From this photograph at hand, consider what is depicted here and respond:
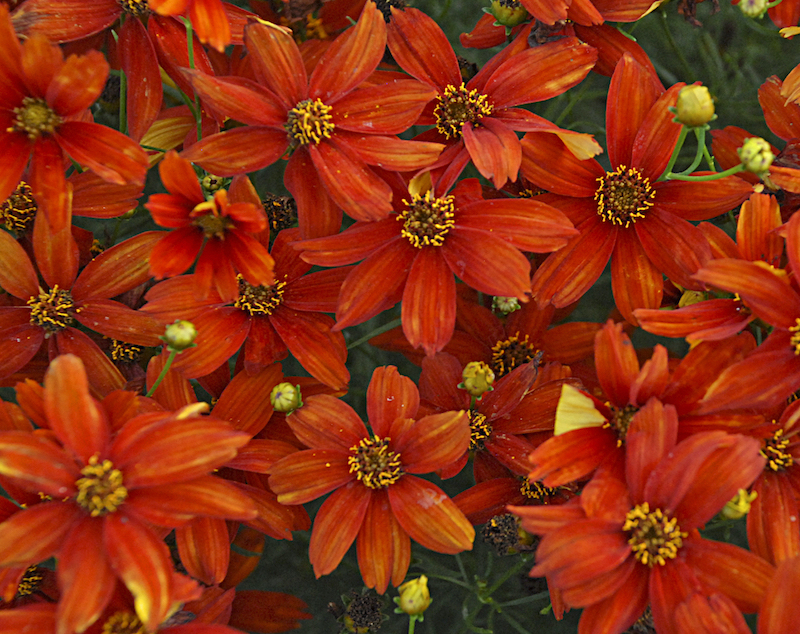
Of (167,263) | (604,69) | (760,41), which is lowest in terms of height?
(167,263)

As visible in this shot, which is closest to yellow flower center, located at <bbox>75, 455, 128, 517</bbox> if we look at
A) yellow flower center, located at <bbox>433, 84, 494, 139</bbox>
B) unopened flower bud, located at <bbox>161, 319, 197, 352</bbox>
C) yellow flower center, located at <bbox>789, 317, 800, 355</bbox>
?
unopened flower bud, located at <bbox>161, 319, 197, 352</bbox>

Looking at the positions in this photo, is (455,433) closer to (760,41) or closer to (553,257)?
(553,257)

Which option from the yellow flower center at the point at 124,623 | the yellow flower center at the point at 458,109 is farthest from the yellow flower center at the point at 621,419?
the yellow flower center at the point at 124,623

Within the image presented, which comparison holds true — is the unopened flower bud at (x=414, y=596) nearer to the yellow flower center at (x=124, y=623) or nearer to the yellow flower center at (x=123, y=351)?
the yellow flower center at (x=124, y=623)

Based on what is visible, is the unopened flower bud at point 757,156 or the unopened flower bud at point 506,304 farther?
the unopened flower bud at point 506,304

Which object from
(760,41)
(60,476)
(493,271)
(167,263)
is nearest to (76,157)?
(167,263)

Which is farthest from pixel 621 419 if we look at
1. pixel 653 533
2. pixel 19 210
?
pixel 19 210
